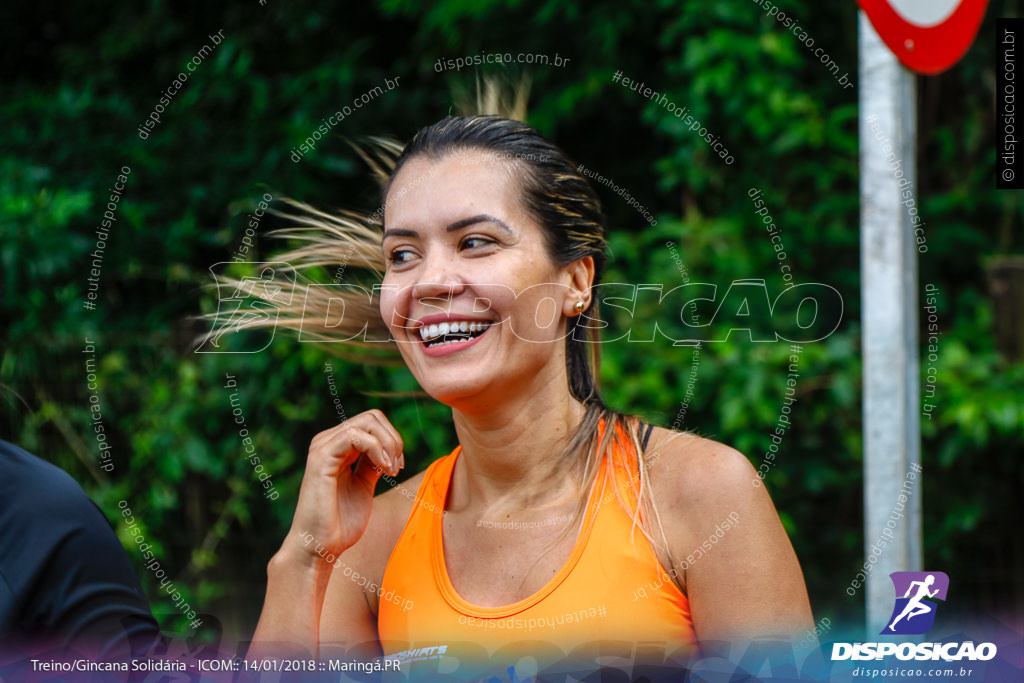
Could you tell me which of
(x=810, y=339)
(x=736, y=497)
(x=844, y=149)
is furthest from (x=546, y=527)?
(x=844, y=149)

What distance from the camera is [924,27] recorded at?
1756mm

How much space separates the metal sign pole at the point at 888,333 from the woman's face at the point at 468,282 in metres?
0.68

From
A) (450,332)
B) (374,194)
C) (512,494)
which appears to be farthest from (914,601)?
(374,194)

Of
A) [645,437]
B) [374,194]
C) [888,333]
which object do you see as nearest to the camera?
[645,437]

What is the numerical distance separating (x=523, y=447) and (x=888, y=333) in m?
0.77

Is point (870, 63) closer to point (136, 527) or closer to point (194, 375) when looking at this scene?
point (194, 375)

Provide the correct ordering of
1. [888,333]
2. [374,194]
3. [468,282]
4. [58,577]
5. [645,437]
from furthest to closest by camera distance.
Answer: [374,194]
[888,333]
[645,437]
[468,282]
[58,577]

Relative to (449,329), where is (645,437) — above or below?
below

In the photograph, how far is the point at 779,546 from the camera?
1.51m

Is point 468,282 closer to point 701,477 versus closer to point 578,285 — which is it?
point 578,285

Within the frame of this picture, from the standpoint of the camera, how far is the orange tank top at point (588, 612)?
1475 mm

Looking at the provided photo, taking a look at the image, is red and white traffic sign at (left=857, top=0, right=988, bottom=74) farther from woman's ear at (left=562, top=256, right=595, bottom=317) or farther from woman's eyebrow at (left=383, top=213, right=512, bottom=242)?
woman's eyebrow at (left=383, top=213, right=512, bottom=242)

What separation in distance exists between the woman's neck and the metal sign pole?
62 centimetres

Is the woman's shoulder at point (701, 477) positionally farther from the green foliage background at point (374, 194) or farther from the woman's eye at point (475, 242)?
the green foliage background at point (374, 194)
